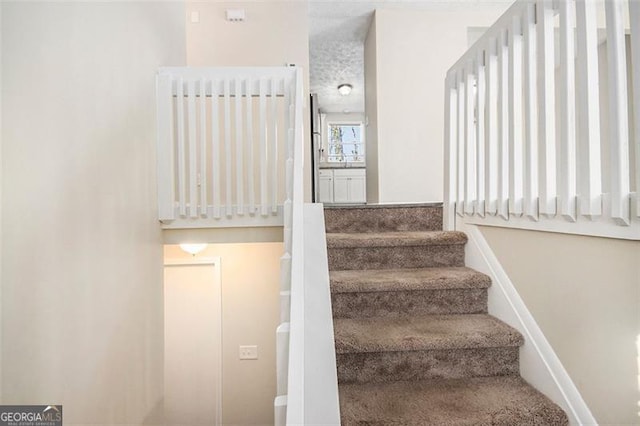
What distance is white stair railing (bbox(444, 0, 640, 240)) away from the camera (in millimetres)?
1078

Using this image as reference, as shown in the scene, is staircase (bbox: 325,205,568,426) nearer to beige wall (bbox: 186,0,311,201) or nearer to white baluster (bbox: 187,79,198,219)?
white baluster (bbox: 187,79,198,219)

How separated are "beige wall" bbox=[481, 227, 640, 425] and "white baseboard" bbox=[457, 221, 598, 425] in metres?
0.03

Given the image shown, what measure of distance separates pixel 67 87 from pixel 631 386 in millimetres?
2097

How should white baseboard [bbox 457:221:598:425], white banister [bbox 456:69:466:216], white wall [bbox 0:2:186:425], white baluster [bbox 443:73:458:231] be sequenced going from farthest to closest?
white baluster [bbox 443:73:458:231]
white banister [bbox 456:69:466:216]
white baseboard [bbox 457:221:598:425]
white wall [bbox 0:2:186:425]

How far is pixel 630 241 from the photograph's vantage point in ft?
3.42

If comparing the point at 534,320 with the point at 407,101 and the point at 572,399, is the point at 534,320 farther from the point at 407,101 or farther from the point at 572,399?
the point at 407,101

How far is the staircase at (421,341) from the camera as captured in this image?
1.27m

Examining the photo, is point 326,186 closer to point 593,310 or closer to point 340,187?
point 340,187

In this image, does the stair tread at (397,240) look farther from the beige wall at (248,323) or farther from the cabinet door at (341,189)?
the cabinet door at (341,189)

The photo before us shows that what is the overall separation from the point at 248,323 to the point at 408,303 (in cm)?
221

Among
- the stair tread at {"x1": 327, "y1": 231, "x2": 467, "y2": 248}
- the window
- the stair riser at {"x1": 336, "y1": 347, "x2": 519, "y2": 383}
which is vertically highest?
the window

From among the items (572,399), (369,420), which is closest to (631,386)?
(572,399)

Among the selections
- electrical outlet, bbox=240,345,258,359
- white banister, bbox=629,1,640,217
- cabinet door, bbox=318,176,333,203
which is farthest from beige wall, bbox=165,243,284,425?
cabinet door, bbox=318,176,333,203

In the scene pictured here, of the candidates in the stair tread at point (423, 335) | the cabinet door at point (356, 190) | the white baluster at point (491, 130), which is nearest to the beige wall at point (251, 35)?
the white baluster at point (491, 130)
